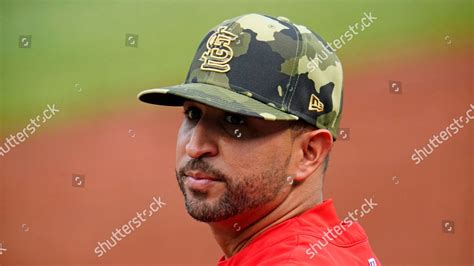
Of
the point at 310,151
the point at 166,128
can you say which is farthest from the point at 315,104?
the point at 166,128

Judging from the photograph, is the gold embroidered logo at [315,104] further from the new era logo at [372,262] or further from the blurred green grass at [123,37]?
the blurred green grass at [123,37]

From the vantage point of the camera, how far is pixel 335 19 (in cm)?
350

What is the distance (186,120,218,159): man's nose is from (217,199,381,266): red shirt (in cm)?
14

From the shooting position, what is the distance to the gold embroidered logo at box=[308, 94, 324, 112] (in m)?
0.81

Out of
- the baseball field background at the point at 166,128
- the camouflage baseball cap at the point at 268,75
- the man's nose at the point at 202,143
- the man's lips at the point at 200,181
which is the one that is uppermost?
the camouflage baseball cap at the point at 268,75

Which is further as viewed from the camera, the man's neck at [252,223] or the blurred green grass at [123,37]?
the blurred green grass at [123,37]

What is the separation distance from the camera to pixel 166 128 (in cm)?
352

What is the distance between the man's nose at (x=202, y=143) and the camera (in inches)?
31.5

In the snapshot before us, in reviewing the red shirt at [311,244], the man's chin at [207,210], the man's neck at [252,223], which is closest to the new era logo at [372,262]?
the red shirt at [311,244]

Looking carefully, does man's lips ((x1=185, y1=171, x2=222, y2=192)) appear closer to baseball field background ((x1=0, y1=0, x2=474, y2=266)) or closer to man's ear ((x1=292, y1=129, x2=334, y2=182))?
man's ear ((x1=292, y1=129, x2=334, y2=182))

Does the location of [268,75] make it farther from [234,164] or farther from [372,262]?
[372,262]

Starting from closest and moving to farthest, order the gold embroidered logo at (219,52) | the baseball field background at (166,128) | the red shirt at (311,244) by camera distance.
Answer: the red shirt at (311,244) → the gold embroidered logo at (219,52) → the baseball field background at (166,128)

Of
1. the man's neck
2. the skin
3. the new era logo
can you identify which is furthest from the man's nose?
the new era logo

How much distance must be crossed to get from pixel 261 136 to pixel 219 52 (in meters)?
0.14
